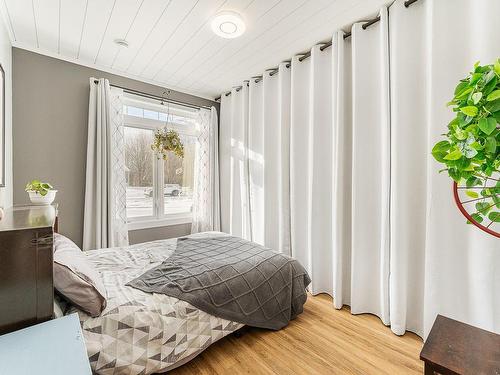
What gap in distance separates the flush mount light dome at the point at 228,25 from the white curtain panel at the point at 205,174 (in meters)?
1.79

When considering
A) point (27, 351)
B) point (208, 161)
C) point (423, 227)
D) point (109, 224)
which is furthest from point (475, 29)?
point (109, 224)

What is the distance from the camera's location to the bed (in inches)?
53.9

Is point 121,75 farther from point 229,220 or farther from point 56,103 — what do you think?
point 229,220

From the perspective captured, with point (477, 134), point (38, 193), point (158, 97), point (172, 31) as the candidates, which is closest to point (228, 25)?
point (172, 31)

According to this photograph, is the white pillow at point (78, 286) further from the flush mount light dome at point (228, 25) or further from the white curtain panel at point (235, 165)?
the white curtain panel at point (235, 165)

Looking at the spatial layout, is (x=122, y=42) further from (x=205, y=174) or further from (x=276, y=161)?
(x=276, y=161)

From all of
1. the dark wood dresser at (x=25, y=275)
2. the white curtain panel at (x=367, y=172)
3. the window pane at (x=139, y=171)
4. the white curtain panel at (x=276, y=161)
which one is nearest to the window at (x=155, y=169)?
the window pane at (x=139, y=171)

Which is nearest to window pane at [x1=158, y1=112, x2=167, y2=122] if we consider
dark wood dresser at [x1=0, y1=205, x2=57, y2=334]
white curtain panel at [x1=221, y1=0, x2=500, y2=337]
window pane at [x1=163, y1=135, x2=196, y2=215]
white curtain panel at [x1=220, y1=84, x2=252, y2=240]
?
window pane at [x1=163, y1=135, x2=196, y2=215]

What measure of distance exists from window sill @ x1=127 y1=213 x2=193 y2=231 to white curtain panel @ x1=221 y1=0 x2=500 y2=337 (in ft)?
4.11

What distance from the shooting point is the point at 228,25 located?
2.06 metres

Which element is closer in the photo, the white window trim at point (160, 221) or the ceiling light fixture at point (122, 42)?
the ceiling light fixture at point (122, 42)

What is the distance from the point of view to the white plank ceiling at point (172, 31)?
1925 mm

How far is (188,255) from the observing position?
7.19 feet

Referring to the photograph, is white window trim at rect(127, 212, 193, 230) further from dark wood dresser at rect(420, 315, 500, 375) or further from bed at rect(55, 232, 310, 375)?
dark wood dresser at rect(420, 315, 500, 375)
